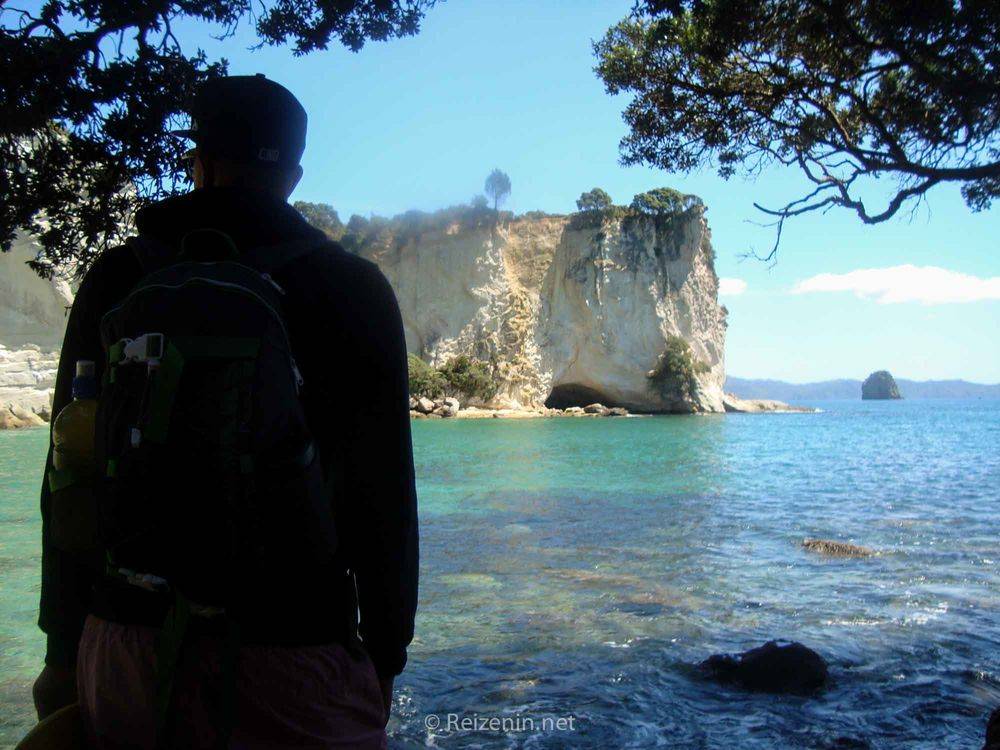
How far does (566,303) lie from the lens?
52656 millimetres

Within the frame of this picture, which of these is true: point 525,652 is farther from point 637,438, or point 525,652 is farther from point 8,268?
point 8,268

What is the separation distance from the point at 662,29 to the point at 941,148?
2.68 meters

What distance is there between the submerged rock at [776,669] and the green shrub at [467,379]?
42.7 metres

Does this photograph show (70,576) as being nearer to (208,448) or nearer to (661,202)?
(208,448)

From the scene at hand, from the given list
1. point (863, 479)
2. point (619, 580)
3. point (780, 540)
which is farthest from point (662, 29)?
point (863, 479)

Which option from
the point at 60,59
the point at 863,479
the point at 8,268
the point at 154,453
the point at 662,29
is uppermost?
the point at 8,268

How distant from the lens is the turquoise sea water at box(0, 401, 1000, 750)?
4.14 m

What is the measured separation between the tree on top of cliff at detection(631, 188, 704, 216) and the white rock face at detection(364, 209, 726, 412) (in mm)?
598

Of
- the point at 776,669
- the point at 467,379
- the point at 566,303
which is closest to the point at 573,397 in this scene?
the point at 566,303

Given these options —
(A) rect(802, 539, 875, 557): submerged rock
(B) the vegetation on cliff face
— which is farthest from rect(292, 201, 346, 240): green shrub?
(A) rect(802, 539, 875, 557): submerged rock

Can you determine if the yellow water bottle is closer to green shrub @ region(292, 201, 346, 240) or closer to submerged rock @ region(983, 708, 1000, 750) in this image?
submerged rock @ region(983, 708, 1000, 750)

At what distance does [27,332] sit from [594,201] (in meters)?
32.1

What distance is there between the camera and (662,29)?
4582mm

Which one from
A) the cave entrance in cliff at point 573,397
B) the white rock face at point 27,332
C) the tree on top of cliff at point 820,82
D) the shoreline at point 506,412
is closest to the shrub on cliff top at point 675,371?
the shoreline at point 506,412
